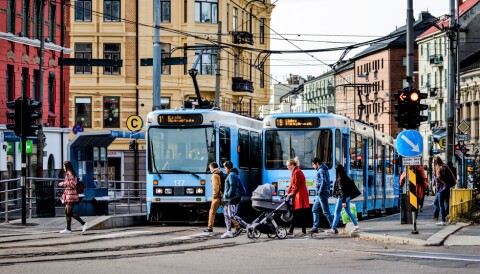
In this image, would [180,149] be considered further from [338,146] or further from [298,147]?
[338,146]

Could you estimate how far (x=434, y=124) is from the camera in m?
107

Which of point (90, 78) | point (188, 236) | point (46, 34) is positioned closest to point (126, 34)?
point (90, 78)

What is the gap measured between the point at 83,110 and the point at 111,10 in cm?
616

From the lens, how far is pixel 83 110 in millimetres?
70562

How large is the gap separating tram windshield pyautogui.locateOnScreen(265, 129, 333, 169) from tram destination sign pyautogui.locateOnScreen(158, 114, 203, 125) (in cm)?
206

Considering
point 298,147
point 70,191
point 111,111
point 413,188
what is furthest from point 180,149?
point 111,111

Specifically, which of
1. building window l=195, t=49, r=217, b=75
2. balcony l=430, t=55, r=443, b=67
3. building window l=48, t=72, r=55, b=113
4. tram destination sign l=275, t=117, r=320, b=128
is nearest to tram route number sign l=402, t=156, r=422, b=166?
tram destination sign l=275, t=117, r=320, b=128

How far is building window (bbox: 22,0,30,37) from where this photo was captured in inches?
1934

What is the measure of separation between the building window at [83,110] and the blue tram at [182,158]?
39.3m

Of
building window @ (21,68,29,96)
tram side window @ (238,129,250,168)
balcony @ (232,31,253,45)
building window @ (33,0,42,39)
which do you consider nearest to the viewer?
tram side window @ (238,129,250,168)

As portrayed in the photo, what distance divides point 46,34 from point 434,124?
61.1 m

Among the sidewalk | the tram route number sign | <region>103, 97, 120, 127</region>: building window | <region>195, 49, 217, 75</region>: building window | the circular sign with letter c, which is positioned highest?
<region>195, 49, 217, 75</region>: building window

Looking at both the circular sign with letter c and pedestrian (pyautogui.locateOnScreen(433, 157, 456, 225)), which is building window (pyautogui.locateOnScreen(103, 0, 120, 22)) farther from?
pedestrian (pyautogui.locateOnScreen(433, 157, 456, 225))

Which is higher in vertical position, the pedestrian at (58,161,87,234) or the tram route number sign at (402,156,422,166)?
the tram route number sign at (402,156,422,166)
